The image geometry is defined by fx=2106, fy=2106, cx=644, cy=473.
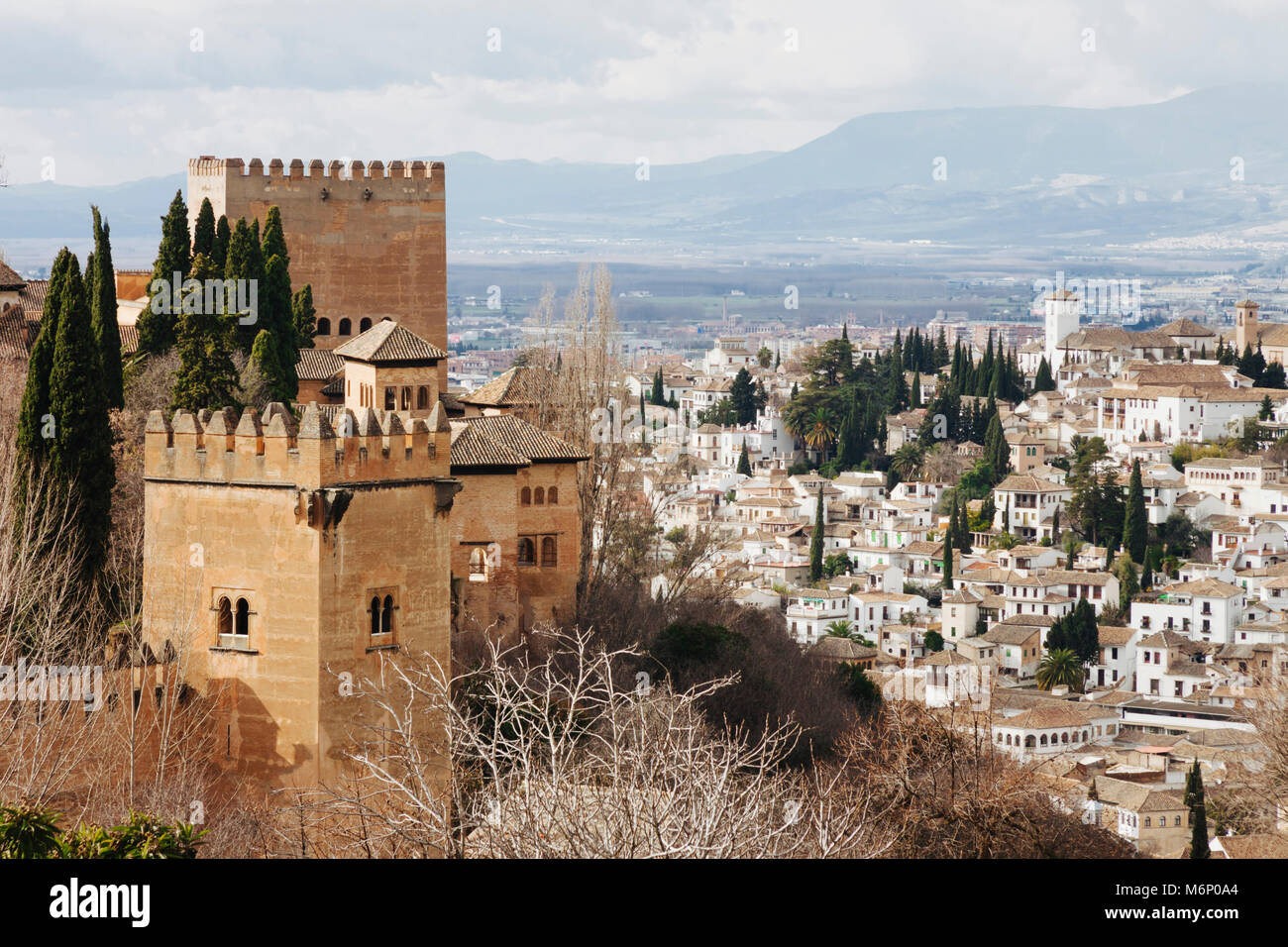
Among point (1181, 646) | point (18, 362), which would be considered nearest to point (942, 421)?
point (1181, 646)

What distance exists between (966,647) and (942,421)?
28.6 m

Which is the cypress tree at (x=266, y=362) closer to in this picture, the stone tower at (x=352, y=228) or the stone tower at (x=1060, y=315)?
the stone tower at (x=352, y=228)

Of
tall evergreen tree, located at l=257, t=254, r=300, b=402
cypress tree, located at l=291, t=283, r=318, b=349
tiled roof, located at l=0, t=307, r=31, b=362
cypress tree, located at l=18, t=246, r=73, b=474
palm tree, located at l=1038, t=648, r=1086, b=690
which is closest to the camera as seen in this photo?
cypress tree, located at l=18, t=246, r=73, b=474

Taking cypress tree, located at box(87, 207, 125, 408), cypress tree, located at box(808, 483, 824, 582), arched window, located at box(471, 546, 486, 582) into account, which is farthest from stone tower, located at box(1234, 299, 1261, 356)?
cypress tree, located at box(87, 207, 125, 408)

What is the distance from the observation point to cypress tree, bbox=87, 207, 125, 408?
24.9m

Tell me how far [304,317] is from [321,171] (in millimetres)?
3205

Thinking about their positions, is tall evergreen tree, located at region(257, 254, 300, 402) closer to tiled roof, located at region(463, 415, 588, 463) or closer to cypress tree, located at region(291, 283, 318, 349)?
cypress tree, located at region(291, 283, 318, 349)

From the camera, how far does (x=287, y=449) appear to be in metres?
19.3

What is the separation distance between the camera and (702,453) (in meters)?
130

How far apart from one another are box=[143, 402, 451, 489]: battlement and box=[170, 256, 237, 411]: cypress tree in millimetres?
4584

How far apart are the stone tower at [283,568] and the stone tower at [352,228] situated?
14.6m

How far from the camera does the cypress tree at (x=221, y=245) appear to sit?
29.7 metres

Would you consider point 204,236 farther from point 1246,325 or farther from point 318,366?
point 1246,325

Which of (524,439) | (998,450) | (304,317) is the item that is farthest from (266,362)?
(998,450)
